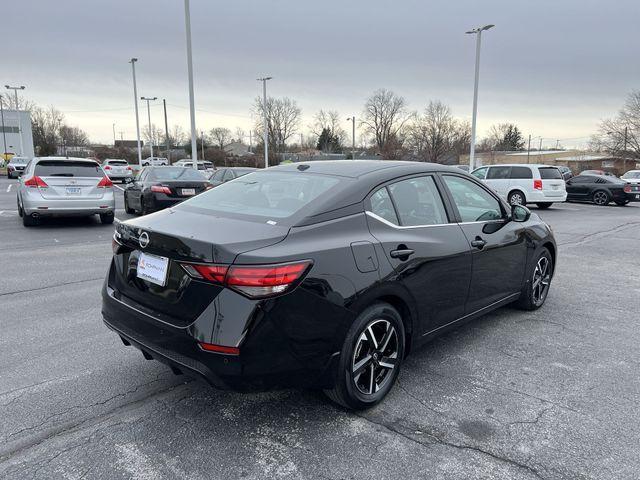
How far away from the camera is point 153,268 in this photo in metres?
2.80

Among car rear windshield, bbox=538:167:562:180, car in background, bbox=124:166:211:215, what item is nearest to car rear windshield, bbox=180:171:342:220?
car in background, bbox=124:166:211:215

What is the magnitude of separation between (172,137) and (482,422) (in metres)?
103

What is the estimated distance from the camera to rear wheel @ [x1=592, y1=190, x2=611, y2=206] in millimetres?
20906

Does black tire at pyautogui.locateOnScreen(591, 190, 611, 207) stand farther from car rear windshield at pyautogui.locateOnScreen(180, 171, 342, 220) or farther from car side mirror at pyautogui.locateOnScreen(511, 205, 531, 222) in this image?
car rear windshield at pyautogui.locateOnScreen(180, 171, 342, 220)

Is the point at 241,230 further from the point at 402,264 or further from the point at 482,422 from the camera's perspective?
the point at 482,422

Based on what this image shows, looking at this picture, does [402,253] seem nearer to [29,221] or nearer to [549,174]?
[29,221]

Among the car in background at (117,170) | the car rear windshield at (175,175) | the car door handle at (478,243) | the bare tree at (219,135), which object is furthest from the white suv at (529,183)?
the bare tree at (219,135)

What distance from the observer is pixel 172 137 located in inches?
3848

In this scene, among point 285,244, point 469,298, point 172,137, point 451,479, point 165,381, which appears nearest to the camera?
point 451,479

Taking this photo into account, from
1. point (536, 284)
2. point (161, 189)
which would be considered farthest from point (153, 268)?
point (161, 189)

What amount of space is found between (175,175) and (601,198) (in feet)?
61.2

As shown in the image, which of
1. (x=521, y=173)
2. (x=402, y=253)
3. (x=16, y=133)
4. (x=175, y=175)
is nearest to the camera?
(x=402, y=253)

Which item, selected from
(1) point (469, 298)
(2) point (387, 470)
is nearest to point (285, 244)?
(2) point (387, 470)

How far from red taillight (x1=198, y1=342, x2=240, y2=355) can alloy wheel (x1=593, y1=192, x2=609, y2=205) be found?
22.8 meters
